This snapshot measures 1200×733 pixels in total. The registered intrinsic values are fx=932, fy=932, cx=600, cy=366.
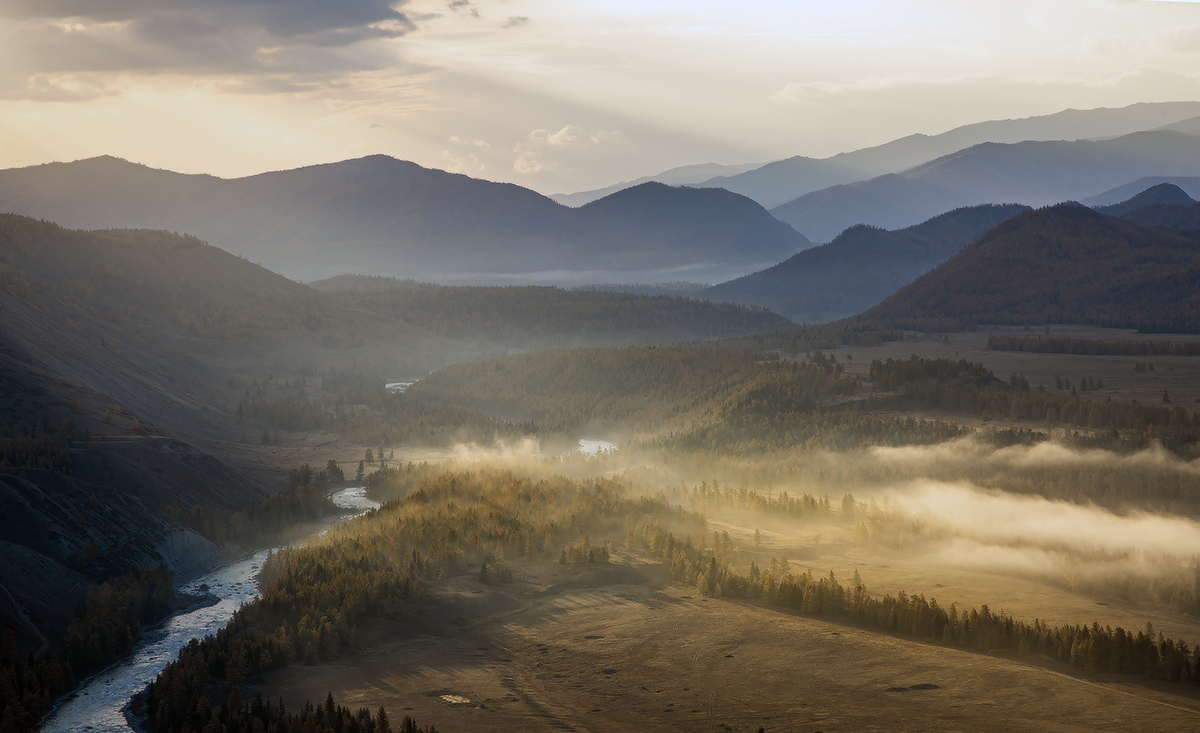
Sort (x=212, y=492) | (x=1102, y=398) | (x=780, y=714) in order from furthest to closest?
(x=1102, y=398) → (x=212, y=492) → (x=780, y=714)

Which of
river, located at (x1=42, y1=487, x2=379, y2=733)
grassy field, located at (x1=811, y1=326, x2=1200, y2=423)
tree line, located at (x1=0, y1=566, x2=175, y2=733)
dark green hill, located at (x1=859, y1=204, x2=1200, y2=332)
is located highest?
dark green hill, located at (x1=859, y1=204, x2=1200, y2=332)

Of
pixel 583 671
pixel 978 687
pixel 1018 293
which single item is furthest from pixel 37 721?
pixel 1018 293

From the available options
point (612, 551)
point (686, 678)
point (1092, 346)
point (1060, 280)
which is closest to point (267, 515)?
point (612, 551)

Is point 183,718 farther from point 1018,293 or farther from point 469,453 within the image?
point 1018,293

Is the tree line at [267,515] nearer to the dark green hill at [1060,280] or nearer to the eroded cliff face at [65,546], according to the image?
the eroded cliff face at [65,546]

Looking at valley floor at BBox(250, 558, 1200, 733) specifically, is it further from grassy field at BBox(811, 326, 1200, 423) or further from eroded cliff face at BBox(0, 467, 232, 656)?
grassy field at BBox(811, 326, 1200, 423)

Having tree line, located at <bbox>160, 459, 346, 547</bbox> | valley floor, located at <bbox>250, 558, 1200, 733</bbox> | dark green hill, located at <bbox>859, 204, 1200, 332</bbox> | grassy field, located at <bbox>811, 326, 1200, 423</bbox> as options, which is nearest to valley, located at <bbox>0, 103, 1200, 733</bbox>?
valley floor, located at <bbox>250, 558, 1200, 733</bbox>

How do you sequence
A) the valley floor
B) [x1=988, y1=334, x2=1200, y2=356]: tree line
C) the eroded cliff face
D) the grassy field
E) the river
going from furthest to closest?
[x1=988, y1=334, x2=1200, y2=356]: tree line < the grassy field < the eroded cliff face < the river < the valley floor
